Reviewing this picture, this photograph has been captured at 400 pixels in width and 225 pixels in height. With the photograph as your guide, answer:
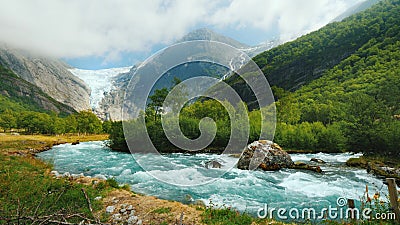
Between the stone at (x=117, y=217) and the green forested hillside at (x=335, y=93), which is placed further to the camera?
the green forested hillside at (x=335, y=93)

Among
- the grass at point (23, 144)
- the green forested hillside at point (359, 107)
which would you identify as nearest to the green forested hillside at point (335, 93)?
the green forested hillside at point (359, 107)

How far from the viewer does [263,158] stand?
52.2ft

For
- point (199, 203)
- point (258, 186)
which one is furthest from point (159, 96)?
point (258, 186)

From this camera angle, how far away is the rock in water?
15320 millimetres

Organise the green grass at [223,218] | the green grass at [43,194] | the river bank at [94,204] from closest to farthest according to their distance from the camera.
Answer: the green grass at [223,218]
the river bank at [94,204]
the green grass at [43,194]

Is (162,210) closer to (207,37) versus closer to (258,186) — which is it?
(207,37)

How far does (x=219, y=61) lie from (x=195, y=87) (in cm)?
88

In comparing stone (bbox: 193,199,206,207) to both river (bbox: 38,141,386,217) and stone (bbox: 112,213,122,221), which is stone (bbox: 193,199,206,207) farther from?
stone (bbox: 112,213,122,221)

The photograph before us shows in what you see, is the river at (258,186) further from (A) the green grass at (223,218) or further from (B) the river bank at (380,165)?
(A) the green grass at (223,218)

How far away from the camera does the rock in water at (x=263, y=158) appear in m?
15.3

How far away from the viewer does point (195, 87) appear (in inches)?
218

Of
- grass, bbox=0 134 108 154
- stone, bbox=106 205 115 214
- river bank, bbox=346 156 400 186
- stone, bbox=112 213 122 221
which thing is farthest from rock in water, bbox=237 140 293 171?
grass, bbox=0 134 108 154

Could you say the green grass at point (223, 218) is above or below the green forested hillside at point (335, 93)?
below

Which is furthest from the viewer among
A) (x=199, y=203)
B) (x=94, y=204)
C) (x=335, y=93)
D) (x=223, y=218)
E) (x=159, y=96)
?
(x=335, y=93)
